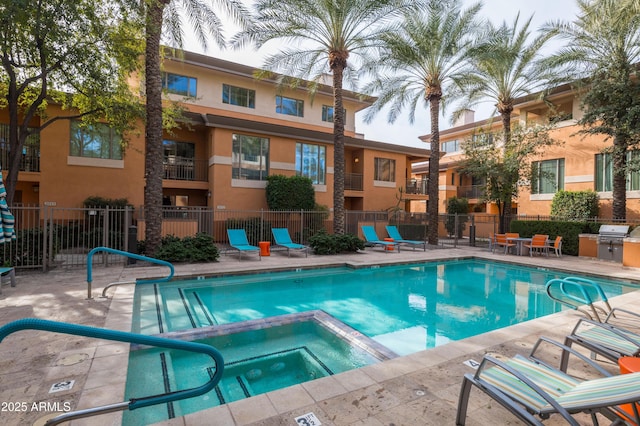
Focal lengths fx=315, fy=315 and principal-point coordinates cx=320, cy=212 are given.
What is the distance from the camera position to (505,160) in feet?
57.3

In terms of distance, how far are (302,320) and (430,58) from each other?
15.7m

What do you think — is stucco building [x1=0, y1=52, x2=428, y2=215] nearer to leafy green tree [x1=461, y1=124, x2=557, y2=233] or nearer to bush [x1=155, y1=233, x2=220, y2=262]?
leafy green tree [x1=461, y1=124, x2=557, y2=233]

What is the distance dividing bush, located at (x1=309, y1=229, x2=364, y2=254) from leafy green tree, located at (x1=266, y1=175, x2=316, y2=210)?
3280mm

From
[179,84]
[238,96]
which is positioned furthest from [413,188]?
[179,84]

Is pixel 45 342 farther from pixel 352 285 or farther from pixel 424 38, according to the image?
pixel 424 38

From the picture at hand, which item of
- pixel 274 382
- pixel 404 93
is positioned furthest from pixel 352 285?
pixel 404 93

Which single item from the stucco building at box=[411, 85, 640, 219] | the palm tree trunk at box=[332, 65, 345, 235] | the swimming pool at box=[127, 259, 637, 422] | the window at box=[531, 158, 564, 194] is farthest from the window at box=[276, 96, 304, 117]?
the window at box=[531, 158, 564, 194]

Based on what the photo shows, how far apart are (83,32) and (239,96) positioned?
1198 cm

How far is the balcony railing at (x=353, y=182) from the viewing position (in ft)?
71.7

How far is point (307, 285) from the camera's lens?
9203 millimetres

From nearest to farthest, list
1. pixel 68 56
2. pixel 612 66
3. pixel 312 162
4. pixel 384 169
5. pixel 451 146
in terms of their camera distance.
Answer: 1. pixel 68 56
2. pixel 612 66
3. pixel 312 162
4. pixel 384 169
5. pixel 451 146

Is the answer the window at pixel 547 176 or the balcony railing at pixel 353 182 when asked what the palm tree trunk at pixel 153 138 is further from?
the window at pixel 547 176

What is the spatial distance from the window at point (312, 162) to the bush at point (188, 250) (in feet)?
29.1

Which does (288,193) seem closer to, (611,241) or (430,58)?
(430,58)
